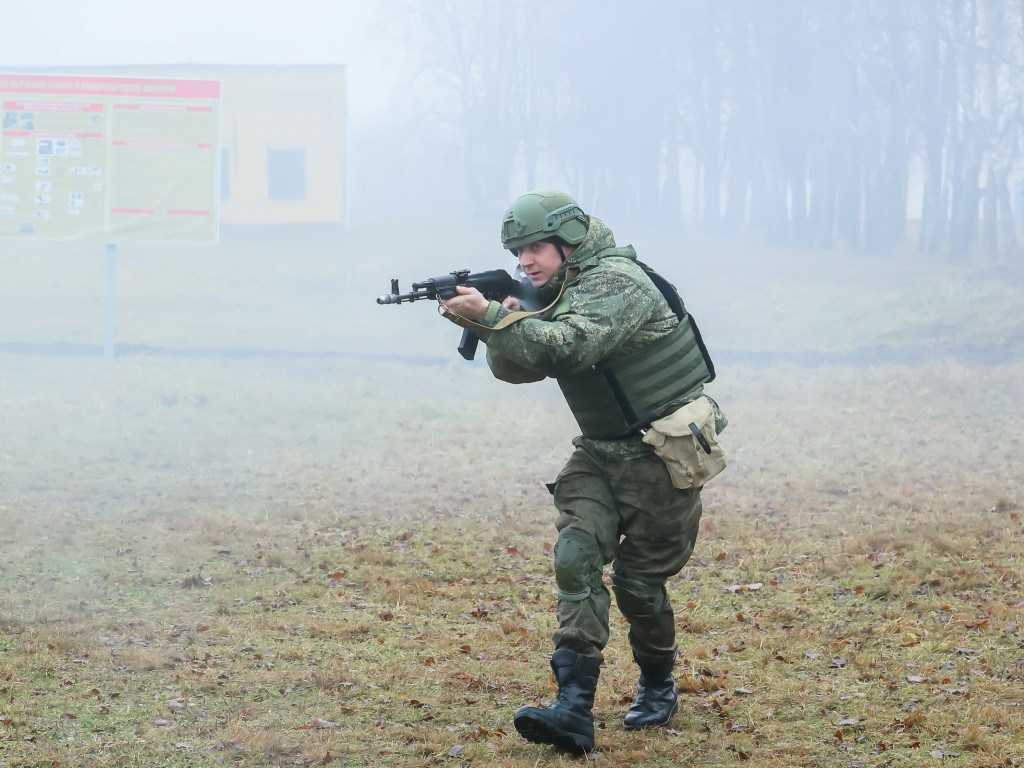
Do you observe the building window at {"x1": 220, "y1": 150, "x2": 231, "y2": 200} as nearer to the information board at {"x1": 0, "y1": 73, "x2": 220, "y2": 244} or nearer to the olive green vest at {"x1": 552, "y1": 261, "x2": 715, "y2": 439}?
the information board at {"x1": 0, "y1": 73, "x2": 220, "y2": 244}

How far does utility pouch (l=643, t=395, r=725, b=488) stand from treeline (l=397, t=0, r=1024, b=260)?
25077 mm

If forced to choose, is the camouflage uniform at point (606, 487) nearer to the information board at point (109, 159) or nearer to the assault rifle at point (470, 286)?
the assault rifle at point (470, 286)

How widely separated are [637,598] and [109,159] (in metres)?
13.1

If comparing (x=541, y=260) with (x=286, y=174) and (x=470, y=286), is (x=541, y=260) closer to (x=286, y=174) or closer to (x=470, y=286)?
(x=470, y=286)

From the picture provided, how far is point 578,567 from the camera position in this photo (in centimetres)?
422

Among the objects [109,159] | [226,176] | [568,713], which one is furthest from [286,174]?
[568,713]

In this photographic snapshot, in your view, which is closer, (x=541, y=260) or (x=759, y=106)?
(x=541, y=260)

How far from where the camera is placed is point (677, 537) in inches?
174

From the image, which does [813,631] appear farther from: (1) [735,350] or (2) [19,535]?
(1) [735,350]

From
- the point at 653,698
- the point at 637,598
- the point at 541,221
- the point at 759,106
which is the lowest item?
the point at 653,698

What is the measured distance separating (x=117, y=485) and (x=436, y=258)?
2120 cm

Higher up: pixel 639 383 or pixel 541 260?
pixel 541 260

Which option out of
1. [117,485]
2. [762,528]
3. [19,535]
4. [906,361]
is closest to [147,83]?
[117,485]

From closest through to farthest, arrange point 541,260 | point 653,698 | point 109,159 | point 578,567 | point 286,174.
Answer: point 578,567 < point 541,260 < point 653,698 < point 109,159 < point 286,174
